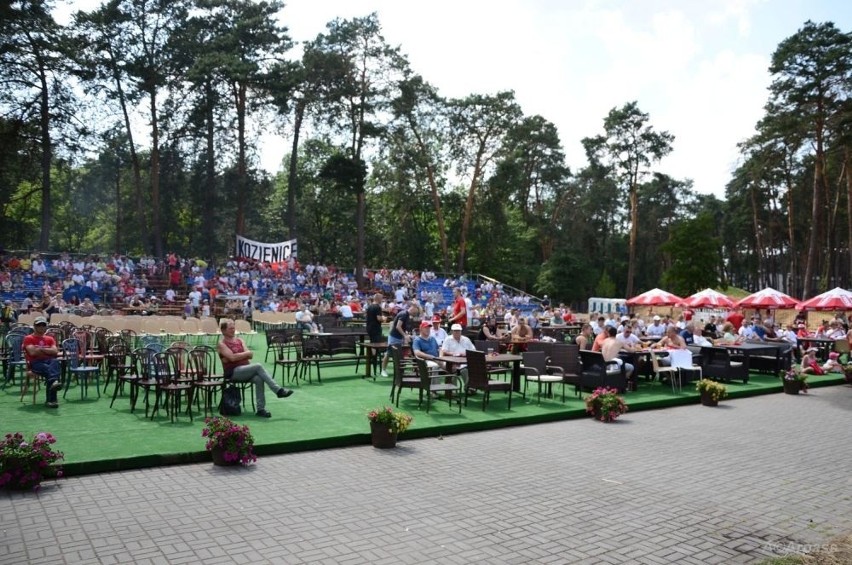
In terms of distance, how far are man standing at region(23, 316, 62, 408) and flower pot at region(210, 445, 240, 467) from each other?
3754mm

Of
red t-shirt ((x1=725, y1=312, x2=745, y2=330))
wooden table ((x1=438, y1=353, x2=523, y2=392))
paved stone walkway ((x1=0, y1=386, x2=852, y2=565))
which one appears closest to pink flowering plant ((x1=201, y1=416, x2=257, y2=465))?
paved stone walkway ((x1=0, y1=386, x2=852, y2=565))

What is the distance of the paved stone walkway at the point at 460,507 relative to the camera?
464 centimetres

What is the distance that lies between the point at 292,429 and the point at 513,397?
481 cm

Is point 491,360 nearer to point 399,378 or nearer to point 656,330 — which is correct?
point 399,378

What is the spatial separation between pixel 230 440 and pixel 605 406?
5.93 meters

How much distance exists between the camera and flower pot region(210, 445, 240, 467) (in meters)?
6.70

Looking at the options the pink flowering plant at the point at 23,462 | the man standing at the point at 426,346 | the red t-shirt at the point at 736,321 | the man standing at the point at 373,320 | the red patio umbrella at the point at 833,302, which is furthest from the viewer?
the red patio umbrella at the point at 833,302

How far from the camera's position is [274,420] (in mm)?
8844

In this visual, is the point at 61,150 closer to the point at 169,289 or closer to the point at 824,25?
the point at 169,289

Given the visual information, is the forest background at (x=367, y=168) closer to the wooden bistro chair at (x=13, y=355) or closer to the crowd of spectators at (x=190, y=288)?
the crowd of spectators at (x=190, y=288)

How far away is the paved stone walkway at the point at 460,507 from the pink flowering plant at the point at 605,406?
1.48 metres

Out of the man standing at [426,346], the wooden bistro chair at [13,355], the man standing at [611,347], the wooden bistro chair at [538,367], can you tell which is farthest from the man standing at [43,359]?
the man standing at [611,347]

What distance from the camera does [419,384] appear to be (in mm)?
10070

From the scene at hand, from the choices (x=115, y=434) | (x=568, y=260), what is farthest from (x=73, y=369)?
(x=568, y=260)
